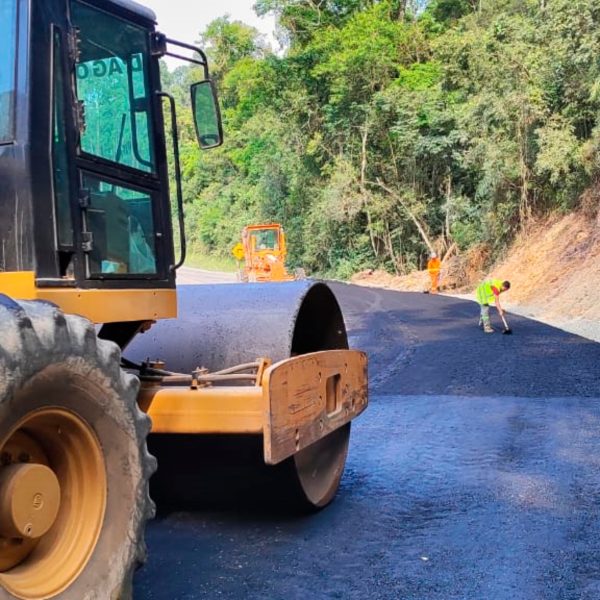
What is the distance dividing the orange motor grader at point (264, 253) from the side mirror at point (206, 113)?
78.8 ft

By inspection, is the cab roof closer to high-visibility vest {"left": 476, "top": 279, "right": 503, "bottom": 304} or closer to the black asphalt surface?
the black asphalt surface

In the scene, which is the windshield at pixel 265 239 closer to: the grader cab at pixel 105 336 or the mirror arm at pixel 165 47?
the grader cab at pixel 105 336

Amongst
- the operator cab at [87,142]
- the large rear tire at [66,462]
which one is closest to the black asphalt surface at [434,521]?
the large rear tire at [66,462]

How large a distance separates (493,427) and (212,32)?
60642mm

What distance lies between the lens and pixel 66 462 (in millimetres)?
2678

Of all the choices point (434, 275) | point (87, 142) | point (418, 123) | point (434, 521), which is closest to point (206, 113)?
point (87, 142)

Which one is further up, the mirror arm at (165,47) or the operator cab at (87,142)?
the mirror arm at (165,47)

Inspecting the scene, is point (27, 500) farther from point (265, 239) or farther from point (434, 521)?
point (265, 239)

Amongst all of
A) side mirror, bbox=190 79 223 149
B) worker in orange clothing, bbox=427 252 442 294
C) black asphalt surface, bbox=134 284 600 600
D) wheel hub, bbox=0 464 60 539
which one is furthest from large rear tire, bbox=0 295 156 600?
worker in orange clothing, bbox=427 252 442 294

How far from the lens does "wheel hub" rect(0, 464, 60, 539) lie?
2.37 metres

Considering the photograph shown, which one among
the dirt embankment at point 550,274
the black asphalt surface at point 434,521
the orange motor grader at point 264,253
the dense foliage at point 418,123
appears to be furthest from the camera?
the orange motor grader at point 264,253

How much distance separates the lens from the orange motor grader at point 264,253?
28203 mm

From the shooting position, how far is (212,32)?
206 ft

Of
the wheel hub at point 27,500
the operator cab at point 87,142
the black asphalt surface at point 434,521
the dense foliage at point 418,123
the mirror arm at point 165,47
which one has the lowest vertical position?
the black asphalt surface at point 434,521
